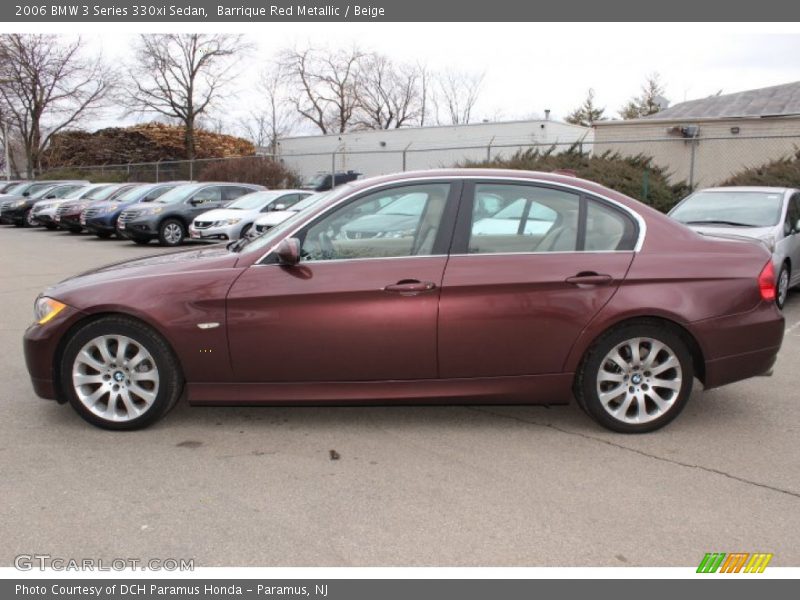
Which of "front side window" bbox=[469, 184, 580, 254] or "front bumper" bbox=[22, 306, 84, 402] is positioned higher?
"front side window" bbox=[469, 184, 580, 254]

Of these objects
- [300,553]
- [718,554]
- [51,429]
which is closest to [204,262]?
[51,429]

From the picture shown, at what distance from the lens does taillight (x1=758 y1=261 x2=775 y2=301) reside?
4.53 m

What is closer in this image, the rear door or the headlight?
the rear door

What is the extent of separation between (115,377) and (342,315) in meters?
1.49

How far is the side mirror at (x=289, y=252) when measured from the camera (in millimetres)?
4223

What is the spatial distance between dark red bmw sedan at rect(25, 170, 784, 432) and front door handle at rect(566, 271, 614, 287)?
0.01 meters

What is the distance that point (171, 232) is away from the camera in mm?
17328

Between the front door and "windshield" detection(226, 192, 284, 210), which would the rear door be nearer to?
the front door

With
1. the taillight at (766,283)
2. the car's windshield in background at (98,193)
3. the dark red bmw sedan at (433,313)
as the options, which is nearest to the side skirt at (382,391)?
the dark red bmw sedan at (433,313)

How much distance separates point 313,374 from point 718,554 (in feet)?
7.81

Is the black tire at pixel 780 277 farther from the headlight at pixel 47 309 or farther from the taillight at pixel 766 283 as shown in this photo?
the headlight at pixel 47 309

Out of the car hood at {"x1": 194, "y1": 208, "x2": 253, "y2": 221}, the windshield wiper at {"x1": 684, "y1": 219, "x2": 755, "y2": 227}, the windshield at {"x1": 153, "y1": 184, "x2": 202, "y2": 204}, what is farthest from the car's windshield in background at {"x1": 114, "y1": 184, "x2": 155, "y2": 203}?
the windshield wiper at {"x1": 684, "y1": 219, "x2": 755, "y2": 227}

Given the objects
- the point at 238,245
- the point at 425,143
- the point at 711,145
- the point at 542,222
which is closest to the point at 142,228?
the point at 238,245

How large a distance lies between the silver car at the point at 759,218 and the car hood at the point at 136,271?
6.38m
